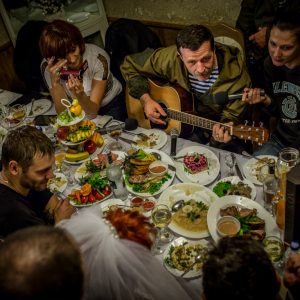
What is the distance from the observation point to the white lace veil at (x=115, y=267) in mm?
1437

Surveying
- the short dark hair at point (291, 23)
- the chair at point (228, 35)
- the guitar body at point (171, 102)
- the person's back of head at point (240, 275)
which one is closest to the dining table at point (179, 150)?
the guitar body at point (171, 102)

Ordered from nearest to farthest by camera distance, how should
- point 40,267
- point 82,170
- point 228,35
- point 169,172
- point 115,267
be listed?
point 40,267 < point 115,267 < point 169,172 < point 82,170 < point 228,35

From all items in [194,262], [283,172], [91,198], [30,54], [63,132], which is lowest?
[194,262]

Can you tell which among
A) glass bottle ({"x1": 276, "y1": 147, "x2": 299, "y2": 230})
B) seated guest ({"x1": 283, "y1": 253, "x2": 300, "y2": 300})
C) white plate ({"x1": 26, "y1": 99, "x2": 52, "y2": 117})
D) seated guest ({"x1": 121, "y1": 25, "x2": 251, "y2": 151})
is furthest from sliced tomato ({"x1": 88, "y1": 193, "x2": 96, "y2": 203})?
white plate ({"x1": 26, "y1": 99, "x2": 52, "y2": 117})

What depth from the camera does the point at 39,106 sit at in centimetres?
343

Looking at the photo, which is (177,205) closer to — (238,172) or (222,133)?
(238,172)

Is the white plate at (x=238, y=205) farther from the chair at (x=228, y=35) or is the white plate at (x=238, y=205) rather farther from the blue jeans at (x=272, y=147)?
the chair at (x=228, y=35)

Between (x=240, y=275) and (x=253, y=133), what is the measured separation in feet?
4.65

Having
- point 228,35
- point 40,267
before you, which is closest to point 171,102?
point 228,35

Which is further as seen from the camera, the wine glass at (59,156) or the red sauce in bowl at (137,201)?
the wine glass at (59,156)

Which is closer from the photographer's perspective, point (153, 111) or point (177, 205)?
point (177, 205)

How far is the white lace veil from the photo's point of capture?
1.44m

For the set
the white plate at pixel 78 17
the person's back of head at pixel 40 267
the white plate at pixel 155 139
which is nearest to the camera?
the person's back of head at pixel 40 267

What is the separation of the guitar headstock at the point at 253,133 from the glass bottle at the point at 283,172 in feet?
1.51
